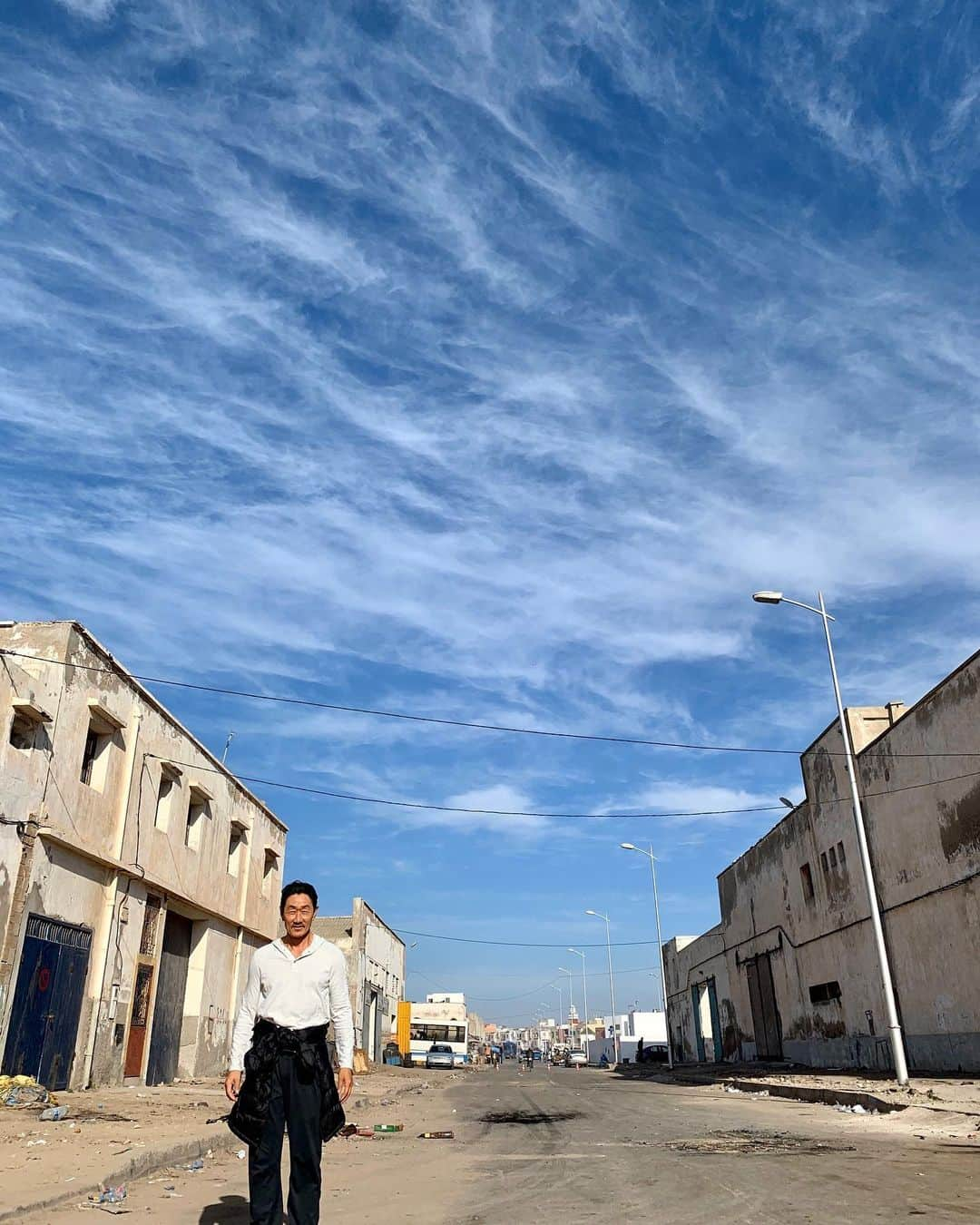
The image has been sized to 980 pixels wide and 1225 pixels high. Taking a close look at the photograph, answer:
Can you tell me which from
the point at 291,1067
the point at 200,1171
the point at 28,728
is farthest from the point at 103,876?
the point at 291,1067

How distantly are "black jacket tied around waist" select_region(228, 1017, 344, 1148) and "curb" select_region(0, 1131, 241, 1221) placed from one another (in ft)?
7.42

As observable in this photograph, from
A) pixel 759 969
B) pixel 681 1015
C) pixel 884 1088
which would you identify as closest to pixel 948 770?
pixel 884 1088

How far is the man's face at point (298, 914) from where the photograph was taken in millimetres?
5086

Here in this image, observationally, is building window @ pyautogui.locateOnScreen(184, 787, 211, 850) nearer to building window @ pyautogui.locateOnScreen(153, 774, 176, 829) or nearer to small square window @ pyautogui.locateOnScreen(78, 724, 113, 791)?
building window @ pyautogui.locateOnScreen(153, 774, 176, 829)

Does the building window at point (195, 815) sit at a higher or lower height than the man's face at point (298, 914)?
higher

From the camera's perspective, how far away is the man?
457cm

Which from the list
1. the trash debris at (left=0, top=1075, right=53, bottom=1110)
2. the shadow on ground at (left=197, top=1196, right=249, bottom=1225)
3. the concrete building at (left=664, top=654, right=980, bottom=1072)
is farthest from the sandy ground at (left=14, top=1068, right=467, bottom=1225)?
the concrete building at (left=664, top=654, right=980, bottom=1072)

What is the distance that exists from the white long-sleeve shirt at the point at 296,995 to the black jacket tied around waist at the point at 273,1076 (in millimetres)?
78

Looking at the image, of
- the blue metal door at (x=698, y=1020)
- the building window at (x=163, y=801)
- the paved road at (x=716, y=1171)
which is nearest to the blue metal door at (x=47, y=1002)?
the building window at (x=163, y=801)

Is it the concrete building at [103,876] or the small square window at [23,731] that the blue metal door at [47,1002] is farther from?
the small square window at [23,731]

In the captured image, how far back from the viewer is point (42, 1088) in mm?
13906

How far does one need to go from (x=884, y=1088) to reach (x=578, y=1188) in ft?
37.7

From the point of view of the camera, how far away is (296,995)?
487cm

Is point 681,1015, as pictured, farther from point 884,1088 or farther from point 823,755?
point 884,1088
